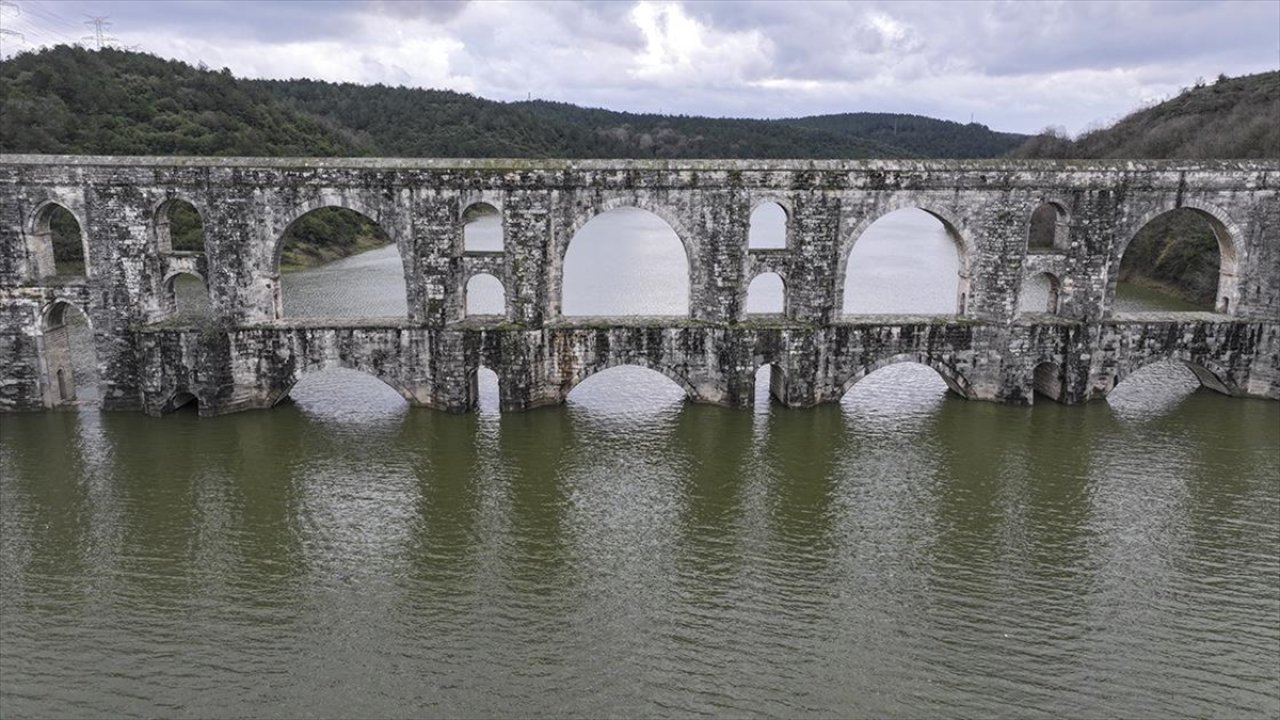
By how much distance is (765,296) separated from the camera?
36219 millimetres

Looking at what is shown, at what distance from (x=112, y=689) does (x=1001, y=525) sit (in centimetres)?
1334

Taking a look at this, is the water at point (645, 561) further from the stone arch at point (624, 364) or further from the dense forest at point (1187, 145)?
the dense forest at point (1187, 145)

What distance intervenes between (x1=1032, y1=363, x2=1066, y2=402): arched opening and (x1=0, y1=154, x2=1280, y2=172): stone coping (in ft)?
15.4

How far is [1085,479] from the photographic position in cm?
1677

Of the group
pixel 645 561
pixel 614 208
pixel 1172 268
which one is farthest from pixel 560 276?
pixel 1172 268

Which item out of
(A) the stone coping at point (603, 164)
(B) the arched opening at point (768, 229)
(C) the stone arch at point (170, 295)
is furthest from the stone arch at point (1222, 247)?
(B) the arched opening at point (768, 229)

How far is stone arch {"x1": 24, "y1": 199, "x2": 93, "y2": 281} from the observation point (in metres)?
18.8

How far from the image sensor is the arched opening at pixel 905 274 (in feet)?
106

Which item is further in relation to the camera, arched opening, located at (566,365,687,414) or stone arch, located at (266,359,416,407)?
arched opening, located at (566,365,687,414)

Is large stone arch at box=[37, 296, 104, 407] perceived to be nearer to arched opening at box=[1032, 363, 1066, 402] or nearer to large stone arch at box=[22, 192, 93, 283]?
large stone arch at box=[22, 192, 93, 283]

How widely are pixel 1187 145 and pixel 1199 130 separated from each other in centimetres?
342

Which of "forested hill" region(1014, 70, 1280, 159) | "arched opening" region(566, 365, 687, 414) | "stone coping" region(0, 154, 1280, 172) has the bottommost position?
"arched opening" region(566, 365, 687, 414)

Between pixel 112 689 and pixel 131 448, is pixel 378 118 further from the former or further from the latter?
pixel 112 689

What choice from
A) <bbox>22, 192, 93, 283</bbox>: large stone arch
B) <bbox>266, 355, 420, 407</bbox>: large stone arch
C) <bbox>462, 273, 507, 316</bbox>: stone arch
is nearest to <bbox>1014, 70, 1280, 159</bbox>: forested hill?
<bbox>462, 273, 507, 316</bbox>: stone arch
